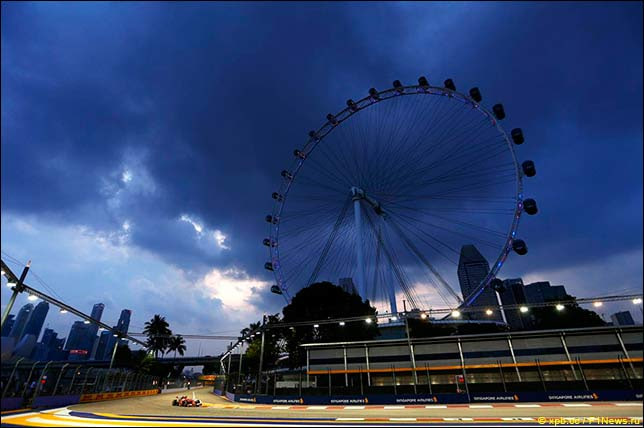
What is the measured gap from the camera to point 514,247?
99.0ft

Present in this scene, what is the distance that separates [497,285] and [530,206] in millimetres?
8278

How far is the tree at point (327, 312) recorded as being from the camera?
50906mm

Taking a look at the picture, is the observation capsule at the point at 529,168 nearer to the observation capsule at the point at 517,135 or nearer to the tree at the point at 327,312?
the observation capsule at the point at 517,135

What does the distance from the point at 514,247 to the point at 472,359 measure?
14.3 m

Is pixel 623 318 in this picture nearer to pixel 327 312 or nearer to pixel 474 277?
pixel 327 312

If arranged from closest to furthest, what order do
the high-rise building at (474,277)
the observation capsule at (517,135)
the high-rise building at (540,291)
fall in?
the observation capsule at (517,135) < the high-rise building at (540,291) < the high-rise building at (474,277)

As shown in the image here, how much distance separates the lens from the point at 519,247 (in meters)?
29.6

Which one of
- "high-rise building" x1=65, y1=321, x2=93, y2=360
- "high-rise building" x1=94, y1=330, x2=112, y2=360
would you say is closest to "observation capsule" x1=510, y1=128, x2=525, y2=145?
"high-rise building" x1=65, y1=321, x2=93, y2=360


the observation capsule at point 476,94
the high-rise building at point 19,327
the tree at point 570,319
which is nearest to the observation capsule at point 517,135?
the observation capsule at point 476,94

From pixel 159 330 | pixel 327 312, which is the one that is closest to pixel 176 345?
pixel 159 330

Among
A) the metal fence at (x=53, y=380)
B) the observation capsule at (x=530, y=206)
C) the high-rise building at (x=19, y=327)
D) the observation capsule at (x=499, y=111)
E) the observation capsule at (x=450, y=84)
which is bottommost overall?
the metal fence at (x=53, y=380)

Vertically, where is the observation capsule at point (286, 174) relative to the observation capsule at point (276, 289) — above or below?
above

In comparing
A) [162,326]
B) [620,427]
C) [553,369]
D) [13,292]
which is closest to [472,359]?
[553,369]

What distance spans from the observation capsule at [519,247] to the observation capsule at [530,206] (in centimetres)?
295
